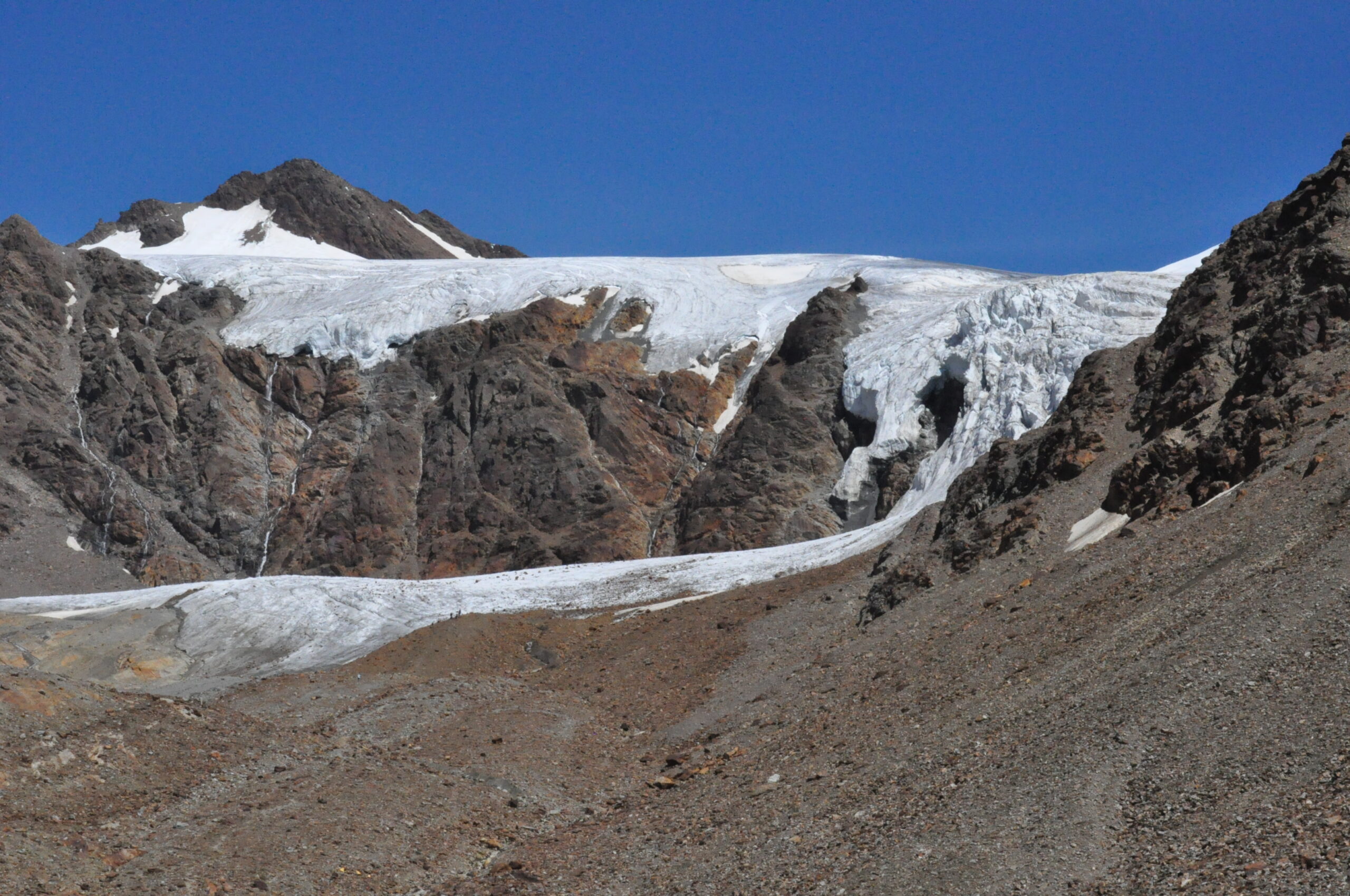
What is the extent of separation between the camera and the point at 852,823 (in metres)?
13.2

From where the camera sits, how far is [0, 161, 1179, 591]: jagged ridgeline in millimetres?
55312

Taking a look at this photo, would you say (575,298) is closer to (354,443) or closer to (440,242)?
(354,443)

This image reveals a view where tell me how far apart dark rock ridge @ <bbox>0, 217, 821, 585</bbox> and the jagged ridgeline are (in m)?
0.15

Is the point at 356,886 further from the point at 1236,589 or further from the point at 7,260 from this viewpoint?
the point at 7,260

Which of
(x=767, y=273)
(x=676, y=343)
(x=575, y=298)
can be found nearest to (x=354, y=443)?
(x=575, y=298)

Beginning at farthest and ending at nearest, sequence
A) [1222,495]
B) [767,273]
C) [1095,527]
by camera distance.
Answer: [767,273] → [1095,527] → [1222,495]

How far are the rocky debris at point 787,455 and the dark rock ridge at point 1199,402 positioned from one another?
2223 centimetres

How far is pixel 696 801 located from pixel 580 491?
1780 inches

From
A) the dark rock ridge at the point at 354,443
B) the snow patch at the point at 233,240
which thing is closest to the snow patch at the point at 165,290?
the dark rock ridge at the point at 354,443

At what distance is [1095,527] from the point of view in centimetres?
2345

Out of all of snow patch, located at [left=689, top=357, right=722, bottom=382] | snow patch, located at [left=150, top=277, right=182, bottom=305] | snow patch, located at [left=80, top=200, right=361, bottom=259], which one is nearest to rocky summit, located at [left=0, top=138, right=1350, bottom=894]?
Result: snow patch, located at [left=689, top=357, right=722, bottom=382]

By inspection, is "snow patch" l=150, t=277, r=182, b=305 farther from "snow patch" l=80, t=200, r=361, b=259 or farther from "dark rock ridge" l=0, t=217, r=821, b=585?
"snow patch" l=80, t=200, r=361, b=259

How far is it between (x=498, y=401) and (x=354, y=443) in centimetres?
899

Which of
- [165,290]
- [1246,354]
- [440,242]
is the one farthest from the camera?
[440,242]
